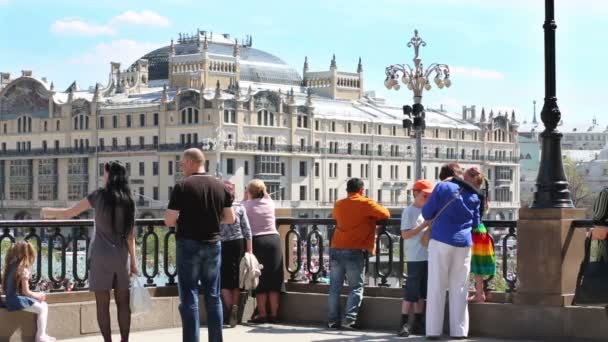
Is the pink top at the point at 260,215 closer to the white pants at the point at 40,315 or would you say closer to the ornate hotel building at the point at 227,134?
the white pants at the point at 40,315

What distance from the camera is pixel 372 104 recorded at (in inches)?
5827

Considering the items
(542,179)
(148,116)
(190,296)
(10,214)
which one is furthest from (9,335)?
(10,214)

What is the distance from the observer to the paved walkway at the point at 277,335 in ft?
44.2

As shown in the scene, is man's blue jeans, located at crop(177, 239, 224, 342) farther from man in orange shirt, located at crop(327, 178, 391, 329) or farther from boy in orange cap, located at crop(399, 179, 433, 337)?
man in orange shirt, located at crop(327, 178, 391, 329)

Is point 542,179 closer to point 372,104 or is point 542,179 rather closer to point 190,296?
point 190,296

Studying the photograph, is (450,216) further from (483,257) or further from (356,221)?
(356,221)

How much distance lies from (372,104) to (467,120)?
39.7 feet

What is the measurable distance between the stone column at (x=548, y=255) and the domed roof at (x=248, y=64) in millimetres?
131475

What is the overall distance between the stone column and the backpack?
2.14 metres

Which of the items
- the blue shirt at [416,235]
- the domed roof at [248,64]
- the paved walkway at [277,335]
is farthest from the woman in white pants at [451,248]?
the domed roof at [248,64]

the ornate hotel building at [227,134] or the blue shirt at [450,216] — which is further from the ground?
the ornate hotel building at [227,134]

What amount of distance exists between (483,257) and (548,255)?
0.66 metres

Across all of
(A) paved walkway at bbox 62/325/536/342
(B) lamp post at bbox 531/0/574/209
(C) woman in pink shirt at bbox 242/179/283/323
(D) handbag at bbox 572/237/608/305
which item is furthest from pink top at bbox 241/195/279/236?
(D) handbag at bbox 572/237/608/305

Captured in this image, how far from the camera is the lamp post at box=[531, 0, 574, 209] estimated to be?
44.0 ft
